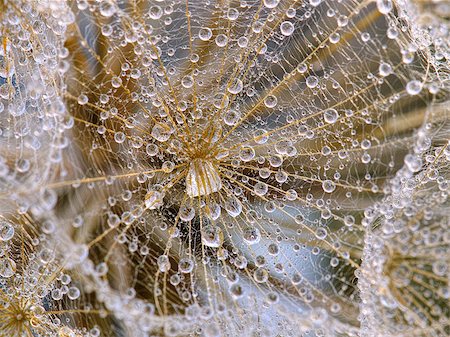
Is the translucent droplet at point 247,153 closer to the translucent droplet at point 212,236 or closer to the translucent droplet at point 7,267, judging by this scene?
the translucent droplet at point 212,236

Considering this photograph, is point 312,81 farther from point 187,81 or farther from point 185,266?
point 185,266

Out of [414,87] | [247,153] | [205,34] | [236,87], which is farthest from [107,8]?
[414,87]

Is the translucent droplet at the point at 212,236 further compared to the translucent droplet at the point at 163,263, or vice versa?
the translucent droplet at the point at 212,236

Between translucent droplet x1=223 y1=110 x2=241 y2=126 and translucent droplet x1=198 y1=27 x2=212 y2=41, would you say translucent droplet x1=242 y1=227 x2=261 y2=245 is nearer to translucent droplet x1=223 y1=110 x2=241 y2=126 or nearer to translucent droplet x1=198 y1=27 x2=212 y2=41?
translucent droplet x1=223 y1=110 x2=241 y2=126

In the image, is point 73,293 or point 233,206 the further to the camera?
point 233,206

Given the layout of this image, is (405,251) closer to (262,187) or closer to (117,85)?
(262,187)

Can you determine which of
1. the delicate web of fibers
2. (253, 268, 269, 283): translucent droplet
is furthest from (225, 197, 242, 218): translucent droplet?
(253, 268, 269, 283): translucent droplet

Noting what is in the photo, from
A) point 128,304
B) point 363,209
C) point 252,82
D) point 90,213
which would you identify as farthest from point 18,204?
point 363,209

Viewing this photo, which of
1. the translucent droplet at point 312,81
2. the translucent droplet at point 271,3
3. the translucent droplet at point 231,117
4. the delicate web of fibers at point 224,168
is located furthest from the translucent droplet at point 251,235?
the translucent droplet at point 271,3
